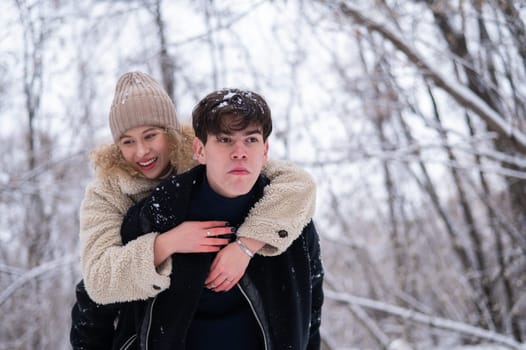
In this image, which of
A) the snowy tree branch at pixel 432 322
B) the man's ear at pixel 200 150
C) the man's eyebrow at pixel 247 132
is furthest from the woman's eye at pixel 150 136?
the snowy tree branch at pixel 432 322

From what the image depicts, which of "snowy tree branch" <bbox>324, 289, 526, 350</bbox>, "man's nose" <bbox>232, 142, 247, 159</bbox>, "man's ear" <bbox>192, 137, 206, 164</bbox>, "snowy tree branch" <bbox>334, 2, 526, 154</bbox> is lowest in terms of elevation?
"snowy tree branch" <bbox>324, 289, 526, 350</bbox>

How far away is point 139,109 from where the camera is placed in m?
1.69

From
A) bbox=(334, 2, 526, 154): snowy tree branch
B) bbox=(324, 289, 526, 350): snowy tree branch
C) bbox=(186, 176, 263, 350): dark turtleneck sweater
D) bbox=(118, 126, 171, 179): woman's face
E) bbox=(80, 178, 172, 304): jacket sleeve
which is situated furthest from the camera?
bbox=(324, 289, 526, 350): snowy tree branch

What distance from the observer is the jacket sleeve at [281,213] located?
55.1 inches

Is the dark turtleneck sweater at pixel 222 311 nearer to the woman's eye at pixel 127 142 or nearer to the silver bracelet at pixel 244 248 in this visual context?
the silver bracelet at pixel 244 248

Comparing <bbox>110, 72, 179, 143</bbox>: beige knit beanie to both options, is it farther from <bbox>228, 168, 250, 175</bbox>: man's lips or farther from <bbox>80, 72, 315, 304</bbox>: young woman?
<bbox>228, 168, 250, 175</bbox>: man's lips

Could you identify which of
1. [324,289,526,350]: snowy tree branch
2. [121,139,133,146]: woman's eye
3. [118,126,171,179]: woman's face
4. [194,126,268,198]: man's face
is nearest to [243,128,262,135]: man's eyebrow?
[194,126,268,198]: man's face

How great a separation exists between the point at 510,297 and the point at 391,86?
3931mm

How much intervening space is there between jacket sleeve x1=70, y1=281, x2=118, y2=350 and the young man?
0.16ft

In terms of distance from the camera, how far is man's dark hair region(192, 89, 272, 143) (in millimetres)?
1374

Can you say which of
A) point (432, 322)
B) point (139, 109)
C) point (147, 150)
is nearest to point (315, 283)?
point (147, 150)

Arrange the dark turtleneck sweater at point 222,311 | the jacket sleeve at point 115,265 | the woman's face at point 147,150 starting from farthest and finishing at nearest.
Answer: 1. the woman's face at point 147,150
2. the dark turtleneck sweater at point 222,311
3. the jacket sleeve at point 115,265

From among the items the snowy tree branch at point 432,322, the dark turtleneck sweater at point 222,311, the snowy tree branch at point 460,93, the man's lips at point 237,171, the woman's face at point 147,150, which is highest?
the snowy tree branch at point 460,93

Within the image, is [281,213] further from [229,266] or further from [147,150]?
[147,150]
